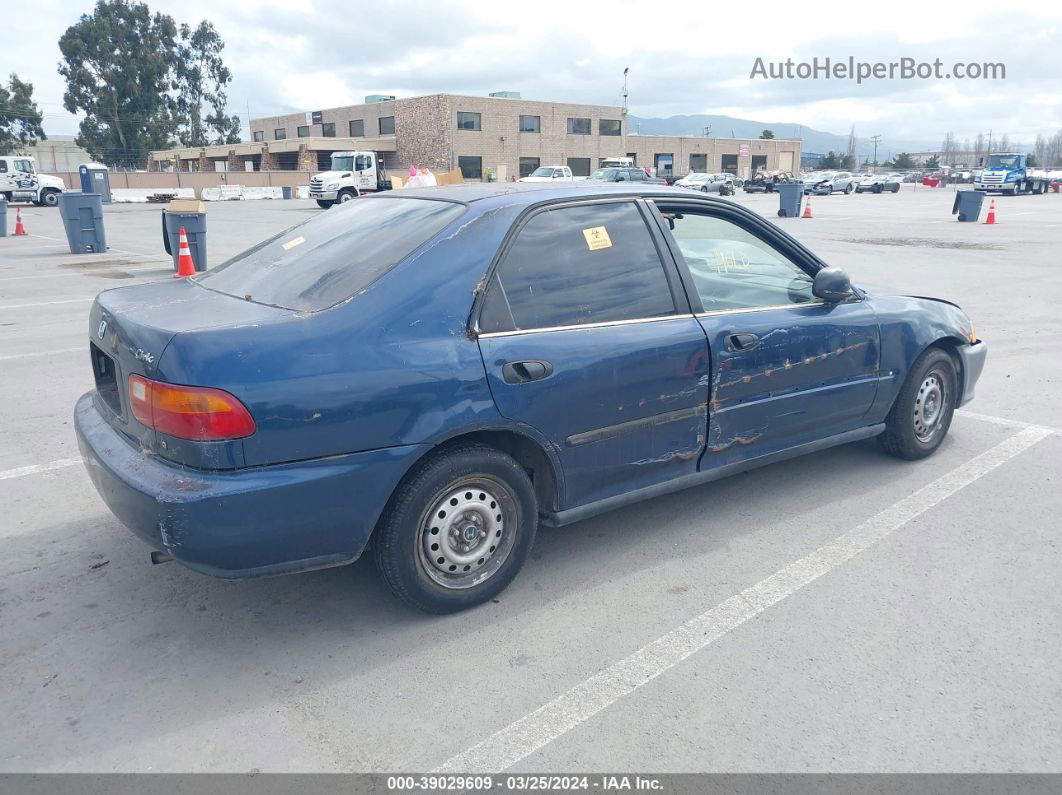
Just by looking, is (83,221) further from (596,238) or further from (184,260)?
(596,238)

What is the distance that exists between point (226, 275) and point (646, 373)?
1.99 meters

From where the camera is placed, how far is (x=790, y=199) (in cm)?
2816

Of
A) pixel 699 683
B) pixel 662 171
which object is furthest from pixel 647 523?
pixel 662 171

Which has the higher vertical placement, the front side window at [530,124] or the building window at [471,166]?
the front side window at [530,124]

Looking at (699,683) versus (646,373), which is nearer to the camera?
(699,683)

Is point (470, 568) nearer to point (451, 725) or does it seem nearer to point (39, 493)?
point (451, 725)

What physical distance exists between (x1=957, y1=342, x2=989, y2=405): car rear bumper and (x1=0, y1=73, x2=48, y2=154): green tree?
2870 inches

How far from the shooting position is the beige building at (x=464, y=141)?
63.4 m

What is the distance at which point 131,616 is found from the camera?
3.34m

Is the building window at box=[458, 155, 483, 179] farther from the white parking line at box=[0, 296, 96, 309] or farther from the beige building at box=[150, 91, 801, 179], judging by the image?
the white parking line at box=[0, 296, 96, 309]

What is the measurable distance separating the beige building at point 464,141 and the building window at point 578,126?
0.28 feet

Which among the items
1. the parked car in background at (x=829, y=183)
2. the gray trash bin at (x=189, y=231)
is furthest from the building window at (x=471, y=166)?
the gray trash bin at (x=189, y=231)

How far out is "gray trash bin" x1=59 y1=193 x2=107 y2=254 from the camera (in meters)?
16.9

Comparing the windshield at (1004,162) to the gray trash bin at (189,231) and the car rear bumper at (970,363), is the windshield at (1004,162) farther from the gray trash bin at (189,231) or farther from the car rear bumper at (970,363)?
the car rear bumper at (970,363)
